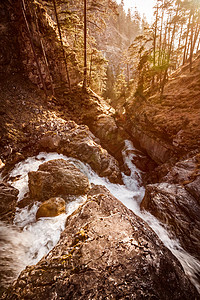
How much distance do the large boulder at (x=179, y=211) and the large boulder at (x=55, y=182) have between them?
4.26 meters

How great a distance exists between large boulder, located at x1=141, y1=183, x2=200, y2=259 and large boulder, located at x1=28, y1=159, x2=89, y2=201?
4.26 meters

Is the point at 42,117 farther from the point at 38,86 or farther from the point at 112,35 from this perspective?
the point at 112,35

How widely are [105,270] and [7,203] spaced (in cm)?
526

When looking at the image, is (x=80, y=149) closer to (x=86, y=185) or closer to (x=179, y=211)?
(x=86, y=185)

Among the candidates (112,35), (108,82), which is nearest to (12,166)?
(108,82)

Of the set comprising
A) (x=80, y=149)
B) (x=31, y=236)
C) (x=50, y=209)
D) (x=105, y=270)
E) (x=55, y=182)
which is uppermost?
(x=105, y=270)

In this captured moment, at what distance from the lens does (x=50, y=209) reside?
6.10 metres

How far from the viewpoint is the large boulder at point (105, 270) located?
8.46 ft

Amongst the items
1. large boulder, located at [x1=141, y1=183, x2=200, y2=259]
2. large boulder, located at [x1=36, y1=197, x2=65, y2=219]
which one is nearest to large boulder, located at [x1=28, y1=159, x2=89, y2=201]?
large boulder, located at [x1=36, y1=197, x2=65, y2=219]

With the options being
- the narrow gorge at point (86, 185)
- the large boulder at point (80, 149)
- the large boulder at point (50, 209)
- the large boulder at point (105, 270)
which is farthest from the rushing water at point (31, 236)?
the large boulder at point (80, 149)

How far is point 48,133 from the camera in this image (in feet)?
35.7

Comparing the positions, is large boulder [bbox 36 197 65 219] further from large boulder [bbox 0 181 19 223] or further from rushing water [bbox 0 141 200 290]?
large boulder [bbox 0 181 19 223]

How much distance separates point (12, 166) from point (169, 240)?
9996 mm

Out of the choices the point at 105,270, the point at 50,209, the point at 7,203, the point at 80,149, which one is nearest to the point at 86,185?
the point at 50,209
